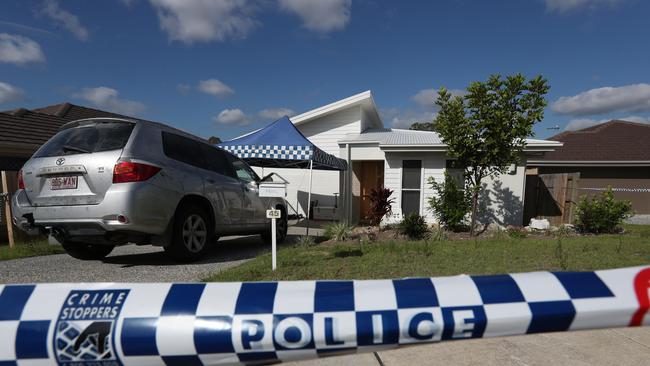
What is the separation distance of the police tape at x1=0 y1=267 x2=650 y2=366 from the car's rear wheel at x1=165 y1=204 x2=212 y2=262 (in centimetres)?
335

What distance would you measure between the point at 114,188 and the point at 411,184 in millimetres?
8263

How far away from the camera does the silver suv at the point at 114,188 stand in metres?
3.97

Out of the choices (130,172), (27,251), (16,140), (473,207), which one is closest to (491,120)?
(473,207)

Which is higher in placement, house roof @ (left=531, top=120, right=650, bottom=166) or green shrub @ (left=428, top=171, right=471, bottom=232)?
house roof @ (left=531, top=120, right=650, bottom=166)

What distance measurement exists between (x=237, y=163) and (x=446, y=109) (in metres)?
4.70

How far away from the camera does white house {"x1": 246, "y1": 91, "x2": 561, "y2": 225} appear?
32.6 ft

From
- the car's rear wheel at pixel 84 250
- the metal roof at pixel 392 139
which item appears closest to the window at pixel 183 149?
the car's rear wheel at pixel 84 250

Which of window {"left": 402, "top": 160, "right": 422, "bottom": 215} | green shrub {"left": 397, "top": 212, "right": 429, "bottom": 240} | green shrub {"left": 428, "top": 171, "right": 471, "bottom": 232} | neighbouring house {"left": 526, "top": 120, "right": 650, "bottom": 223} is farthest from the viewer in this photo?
neighbouring house {"left": 526, "top": 120, "right": 650, "bottom": 223}

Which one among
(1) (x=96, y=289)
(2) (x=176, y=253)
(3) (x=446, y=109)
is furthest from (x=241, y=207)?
(3) (x=446, y=109)

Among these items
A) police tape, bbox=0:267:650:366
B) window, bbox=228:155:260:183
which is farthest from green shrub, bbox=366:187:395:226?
police tape, bbox=0:267:650:366

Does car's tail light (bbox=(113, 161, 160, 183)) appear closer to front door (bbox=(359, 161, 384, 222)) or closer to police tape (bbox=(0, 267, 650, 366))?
police tape (bbox=(0, 267, 650, 366))

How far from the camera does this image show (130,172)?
400 cm

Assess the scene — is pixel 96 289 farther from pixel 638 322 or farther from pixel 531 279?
pixel 638 322

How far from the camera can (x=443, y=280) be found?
1.48m
